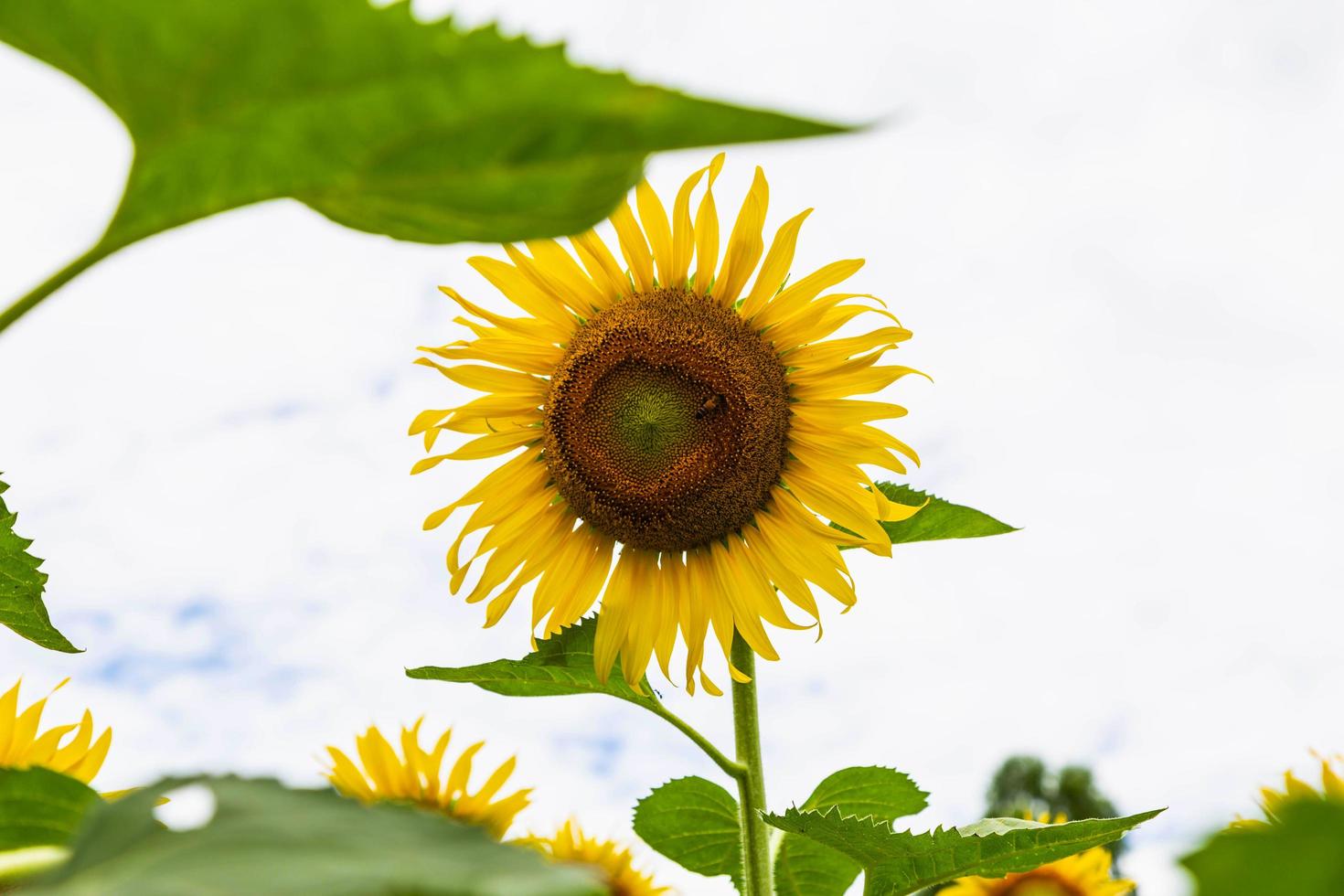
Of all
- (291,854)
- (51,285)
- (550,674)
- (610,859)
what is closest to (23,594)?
(51,285)

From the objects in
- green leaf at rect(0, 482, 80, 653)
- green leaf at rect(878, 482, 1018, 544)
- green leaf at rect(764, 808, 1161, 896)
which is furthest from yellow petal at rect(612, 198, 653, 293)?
green leaf at rect(0, 482, 80, 653)

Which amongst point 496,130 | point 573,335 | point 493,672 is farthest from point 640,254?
point 496,130

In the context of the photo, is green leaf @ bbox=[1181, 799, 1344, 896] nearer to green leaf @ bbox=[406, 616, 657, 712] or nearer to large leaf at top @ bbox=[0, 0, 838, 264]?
large leaf at top @ bbox=[0, 0, 838, 264]

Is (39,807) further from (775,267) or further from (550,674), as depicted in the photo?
(775,267)

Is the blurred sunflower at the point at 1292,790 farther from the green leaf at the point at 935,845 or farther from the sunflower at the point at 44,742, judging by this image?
the sunflower at the point at 44,742

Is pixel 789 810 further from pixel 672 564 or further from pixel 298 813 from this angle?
pixel 298 813

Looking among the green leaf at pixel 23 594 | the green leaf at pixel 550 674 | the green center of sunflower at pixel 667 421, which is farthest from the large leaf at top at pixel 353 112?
the green center of sunflower at pixel 667 421
